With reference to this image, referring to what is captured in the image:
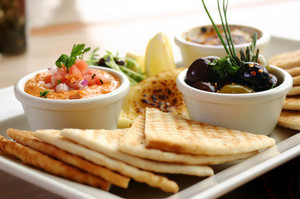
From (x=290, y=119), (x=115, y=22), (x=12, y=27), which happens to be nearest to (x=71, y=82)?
(x=290, y=119)

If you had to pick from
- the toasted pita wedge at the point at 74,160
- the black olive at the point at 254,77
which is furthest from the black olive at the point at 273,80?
the toasted pita wedge at the point at 74,160

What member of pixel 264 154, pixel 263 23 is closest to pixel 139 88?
pixel 264 154

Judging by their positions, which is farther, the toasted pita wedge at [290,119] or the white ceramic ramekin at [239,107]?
the toasted pita wedge at [290,119]

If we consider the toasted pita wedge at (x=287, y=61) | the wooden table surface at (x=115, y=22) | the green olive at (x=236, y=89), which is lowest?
the wooden table surface at (x=115, y=22)

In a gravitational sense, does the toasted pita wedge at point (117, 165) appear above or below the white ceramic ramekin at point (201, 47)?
above

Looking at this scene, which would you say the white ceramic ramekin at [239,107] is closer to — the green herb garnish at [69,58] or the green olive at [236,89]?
the green olive at [236,89]

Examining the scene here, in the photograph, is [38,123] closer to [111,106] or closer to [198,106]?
[111,106]

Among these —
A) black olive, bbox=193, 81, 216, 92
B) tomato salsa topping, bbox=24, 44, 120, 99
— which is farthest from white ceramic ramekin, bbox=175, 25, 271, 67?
tomato salsa topping, bbox=24, 44, 120, 99
